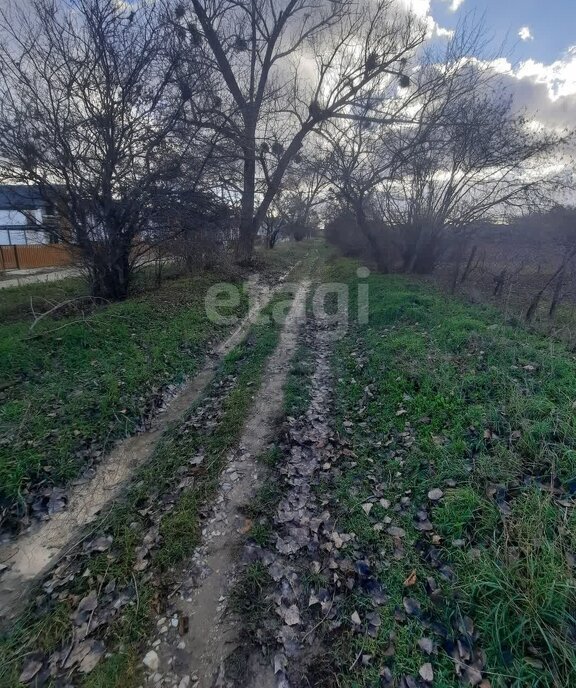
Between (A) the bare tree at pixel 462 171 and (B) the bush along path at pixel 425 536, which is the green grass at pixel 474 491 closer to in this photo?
(B) the bush along path at pixel 425 536

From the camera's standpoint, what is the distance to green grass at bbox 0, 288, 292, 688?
2.03 metres

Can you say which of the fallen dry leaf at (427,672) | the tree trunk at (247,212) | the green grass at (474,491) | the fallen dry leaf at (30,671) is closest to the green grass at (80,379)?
the fallen dry leaf at (30,671)

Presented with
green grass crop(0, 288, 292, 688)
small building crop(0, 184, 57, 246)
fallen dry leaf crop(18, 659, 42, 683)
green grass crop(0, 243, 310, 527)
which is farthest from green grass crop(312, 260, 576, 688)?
small building crop(0, 184, 57, 246)

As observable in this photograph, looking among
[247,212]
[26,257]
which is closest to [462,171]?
[247,212]

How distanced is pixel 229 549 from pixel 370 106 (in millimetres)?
16126

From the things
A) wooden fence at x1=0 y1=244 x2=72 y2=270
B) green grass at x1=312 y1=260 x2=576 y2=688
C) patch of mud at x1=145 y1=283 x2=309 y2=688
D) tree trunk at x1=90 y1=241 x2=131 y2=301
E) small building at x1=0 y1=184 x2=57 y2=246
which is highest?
small building at x1=0 y1=184 x2=57 y2=246

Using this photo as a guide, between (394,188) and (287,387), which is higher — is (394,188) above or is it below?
above

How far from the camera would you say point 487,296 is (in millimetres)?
9656

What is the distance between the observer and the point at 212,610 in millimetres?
2242

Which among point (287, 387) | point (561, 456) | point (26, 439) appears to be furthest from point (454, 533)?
point (26, 439)

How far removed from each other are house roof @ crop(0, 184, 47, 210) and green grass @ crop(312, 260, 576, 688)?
8149 mm

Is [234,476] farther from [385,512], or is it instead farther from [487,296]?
[487,296]

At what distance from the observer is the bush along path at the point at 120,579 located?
200 centimetres

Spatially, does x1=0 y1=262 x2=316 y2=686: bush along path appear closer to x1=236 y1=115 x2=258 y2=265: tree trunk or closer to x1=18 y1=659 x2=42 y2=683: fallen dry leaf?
x1=18 y1=659 x2=42 y2=683: fallen dry leaf
